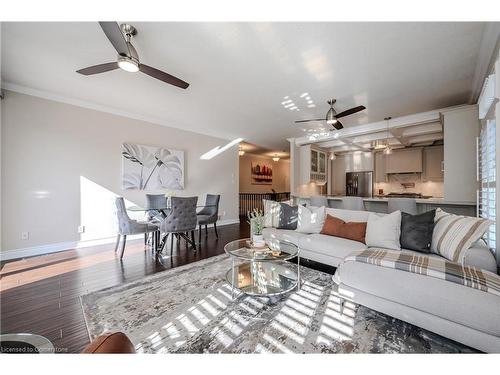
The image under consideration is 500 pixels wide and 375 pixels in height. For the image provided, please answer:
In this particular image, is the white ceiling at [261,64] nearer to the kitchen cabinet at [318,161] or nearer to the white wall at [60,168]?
the white wall at [60,168]

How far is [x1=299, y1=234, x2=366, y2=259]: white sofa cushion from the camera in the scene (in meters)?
2.48

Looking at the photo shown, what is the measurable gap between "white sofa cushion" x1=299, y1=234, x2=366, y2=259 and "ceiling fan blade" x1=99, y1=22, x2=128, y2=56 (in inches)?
121

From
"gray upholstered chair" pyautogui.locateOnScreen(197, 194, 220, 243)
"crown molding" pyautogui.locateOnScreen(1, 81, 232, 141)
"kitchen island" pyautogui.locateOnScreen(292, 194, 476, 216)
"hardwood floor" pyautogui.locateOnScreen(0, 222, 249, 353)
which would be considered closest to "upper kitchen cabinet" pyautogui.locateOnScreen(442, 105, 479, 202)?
"kitchen island" pyautogui.locateOnScreen(292, 194, 476, 216)

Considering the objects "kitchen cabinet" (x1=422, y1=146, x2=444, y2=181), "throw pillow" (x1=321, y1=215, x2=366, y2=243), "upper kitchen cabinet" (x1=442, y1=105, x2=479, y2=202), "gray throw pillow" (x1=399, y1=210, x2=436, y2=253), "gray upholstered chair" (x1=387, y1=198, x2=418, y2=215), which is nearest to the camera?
"gray throw pillow" (x1=399, y1=210, x2=436, y2=253)

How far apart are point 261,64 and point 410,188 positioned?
282 inches

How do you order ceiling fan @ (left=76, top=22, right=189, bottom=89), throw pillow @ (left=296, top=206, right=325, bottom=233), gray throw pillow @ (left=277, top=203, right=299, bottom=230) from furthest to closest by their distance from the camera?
gray throw pillow @ (left=277, top=203, right=299, bottom=230) < throw pillow @ (left=296, top=206, right=325, bottom=233) < ceiling fan @ (left=76, top=22, right=189, bottom=89)

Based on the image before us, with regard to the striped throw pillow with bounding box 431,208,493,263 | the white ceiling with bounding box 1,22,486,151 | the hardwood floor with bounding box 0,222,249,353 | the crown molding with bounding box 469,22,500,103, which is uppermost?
the white ceiling with bounding box 1,22,486,151

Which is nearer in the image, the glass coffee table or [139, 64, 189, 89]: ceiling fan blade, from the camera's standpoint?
the glass coffee table

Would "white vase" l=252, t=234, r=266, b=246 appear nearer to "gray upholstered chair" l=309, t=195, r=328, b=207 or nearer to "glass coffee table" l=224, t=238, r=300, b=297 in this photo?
Answer: "glass coffee table" l=224, t=238, r=300, b=297

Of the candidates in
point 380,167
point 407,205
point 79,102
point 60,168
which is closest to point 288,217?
point 407,205

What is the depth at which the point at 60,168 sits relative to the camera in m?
3.72

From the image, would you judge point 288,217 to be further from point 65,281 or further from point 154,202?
point 65,281
